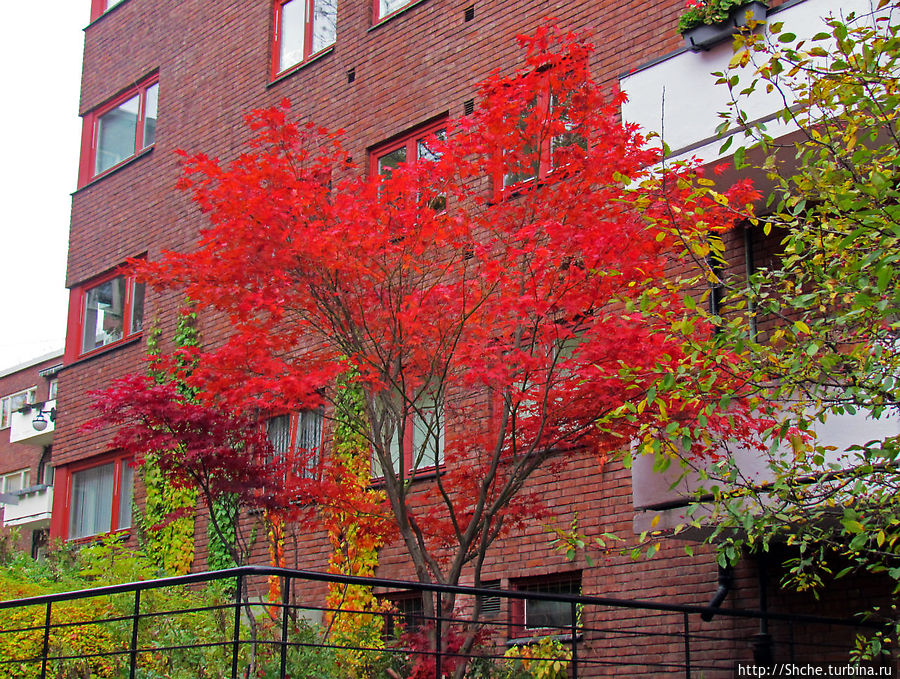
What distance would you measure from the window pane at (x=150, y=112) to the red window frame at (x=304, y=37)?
3209mm

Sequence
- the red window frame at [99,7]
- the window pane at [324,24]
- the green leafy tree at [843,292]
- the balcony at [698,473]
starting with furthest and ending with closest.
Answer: the red window frame at [99,7], the window pane at [324,24], the balcony at [698,473], the green leafy tree at [843,292]

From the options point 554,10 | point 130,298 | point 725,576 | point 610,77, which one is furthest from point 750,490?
point 130,298

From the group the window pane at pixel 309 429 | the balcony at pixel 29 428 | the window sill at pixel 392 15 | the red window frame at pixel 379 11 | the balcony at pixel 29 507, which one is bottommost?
the window pane at pixel 309 429

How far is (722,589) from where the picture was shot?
1075cm

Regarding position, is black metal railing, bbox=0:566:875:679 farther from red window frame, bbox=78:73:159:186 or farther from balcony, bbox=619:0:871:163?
red window frame, bbox=78:73:159:186

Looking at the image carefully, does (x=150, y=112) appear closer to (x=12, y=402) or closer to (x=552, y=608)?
(x=552, y=608)

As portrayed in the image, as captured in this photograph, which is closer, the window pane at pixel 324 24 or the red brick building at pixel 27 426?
the window pane at pixel 324 24

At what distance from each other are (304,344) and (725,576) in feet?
23.6

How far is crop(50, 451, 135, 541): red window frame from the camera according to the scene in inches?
728

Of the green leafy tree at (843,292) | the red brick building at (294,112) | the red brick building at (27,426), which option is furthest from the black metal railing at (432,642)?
the red brick building at (27,426)

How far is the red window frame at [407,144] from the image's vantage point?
1532 cm

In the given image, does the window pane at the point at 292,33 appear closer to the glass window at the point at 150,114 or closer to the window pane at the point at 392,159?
the window pane at the point at 392,159

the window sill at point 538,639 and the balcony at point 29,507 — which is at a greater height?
the balcony at point 29,507

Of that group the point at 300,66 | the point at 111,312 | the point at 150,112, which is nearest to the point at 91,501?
the point at 111,312
